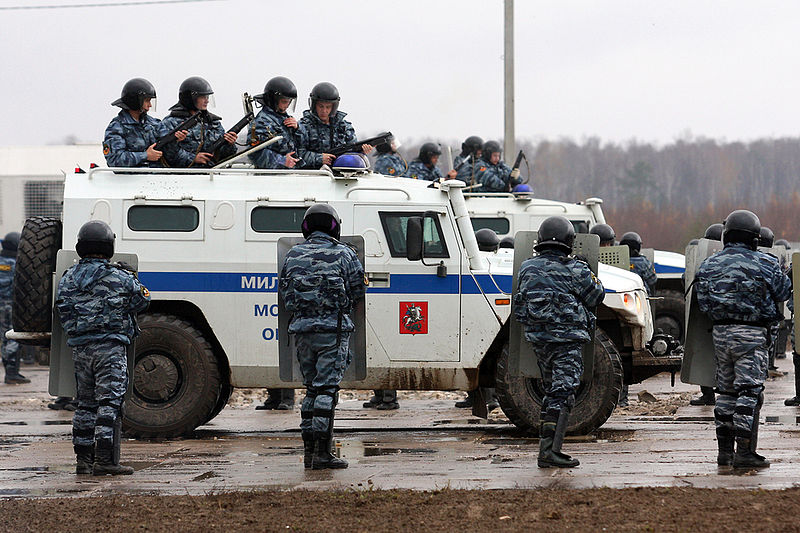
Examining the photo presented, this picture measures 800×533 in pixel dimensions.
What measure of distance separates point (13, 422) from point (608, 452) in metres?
6.77

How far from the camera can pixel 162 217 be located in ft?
37.9

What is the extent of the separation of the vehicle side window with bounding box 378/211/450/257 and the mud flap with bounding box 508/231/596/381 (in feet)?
3.60

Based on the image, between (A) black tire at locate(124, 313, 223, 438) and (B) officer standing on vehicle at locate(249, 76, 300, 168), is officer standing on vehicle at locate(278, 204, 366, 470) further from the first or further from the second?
(B) officer standing on vehicle at locate(249, 76, 300, 168)

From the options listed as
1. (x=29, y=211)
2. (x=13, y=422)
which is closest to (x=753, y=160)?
(x=29, y=211)

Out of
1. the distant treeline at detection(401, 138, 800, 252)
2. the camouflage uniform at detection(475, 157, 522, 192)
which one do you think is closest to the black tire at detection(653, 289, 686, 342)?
the camouflage uniform at detection(475, 157, 522, 192)

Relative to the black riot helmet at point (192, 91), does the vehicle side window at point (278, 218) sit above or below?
below

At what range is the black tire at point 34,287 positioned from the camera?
11227 millimetres

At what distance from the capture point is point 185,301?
11523 mm

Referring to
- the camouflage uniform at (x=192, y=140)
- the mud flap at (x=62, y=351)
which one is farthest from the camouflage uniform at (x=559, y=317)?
the camouflage uniform at (x=192, y=140)

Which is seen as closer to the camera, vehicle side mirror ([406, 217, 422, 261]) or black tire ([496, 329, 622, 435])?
black tire ([496, 329, 622, 435])

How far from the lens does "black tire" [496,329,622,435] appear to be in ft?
36.4

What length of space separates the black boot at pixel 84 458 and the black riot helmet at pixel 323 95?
5.11 m

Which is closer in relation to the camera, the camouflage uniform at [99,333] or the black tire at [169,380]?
the camouflage uniform at [99,333]

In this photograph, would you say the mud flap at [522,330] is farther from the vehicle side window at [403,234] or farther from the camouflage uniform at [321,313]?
the camouflage uniform at [321,313]
